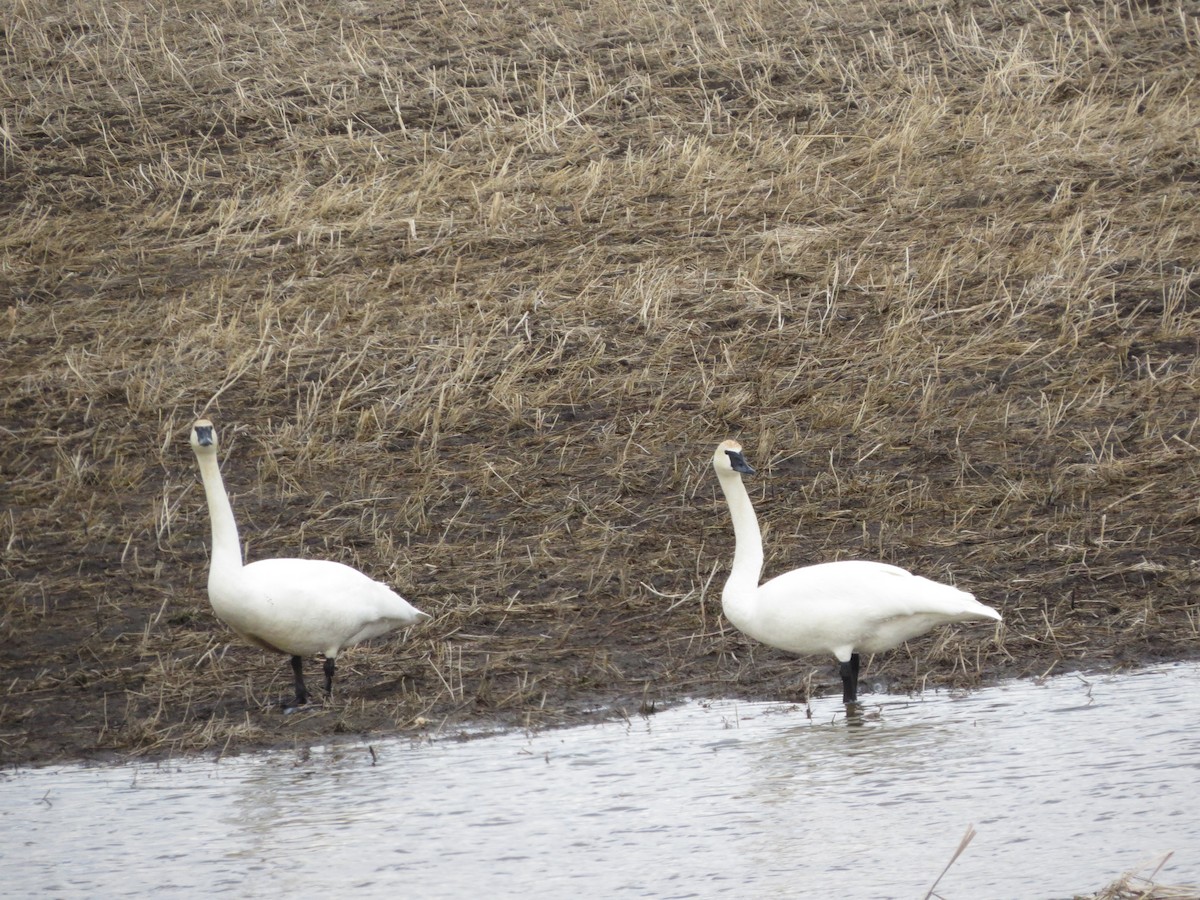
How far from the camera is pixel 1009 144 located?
12938 mm

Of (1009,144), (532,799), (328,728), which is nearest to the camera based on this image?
(532,799)

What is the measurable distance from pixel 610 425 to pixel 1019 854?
513 cm

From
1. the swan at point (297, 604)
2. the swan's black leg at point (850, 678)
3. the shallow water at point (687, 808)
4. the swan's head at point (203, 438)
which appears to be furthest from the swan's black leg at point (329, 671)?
the swan's black leg at point (850, 678)

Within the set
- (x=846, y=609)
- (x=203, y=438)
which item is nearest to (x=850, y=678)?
(x=846, y=609)

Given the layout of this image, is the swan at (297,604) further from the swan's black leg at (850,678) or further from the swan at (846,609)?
the swan's black leg at (850,678)

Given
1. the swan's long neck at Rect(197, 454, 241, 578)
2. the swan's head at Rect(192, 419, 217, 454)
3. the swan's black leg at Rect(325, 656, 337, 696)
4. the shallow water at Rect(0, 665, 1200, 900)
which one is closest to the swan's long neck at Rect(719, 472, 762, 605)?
the shallow water at Rect(0, 665, 1200, 900)

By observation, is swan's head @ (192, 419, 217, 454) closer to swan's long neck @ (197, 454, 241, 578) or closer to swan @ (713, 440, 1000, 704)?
swan's long neck @ (197, 454, 241, 578)

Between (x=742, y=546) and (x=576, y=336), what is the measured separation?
417 cm

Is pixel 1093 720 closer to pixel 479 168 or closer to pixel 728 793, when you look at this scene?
pixel 728 793

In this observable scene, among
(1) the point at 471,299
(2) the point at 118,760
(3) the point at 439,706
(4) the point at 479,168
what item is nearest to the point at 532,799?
(3) the point at 439,706

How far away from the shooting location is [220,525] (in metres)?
6.95

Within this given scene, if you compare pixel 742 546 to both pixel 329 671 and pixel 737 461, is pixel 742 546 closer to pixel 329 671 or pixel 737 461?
pixel 737 461

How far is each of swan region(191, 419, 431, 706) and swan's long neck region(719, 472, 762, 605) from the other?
4.36 ft

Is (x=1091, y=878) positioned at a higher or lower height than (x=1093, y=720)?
lower
